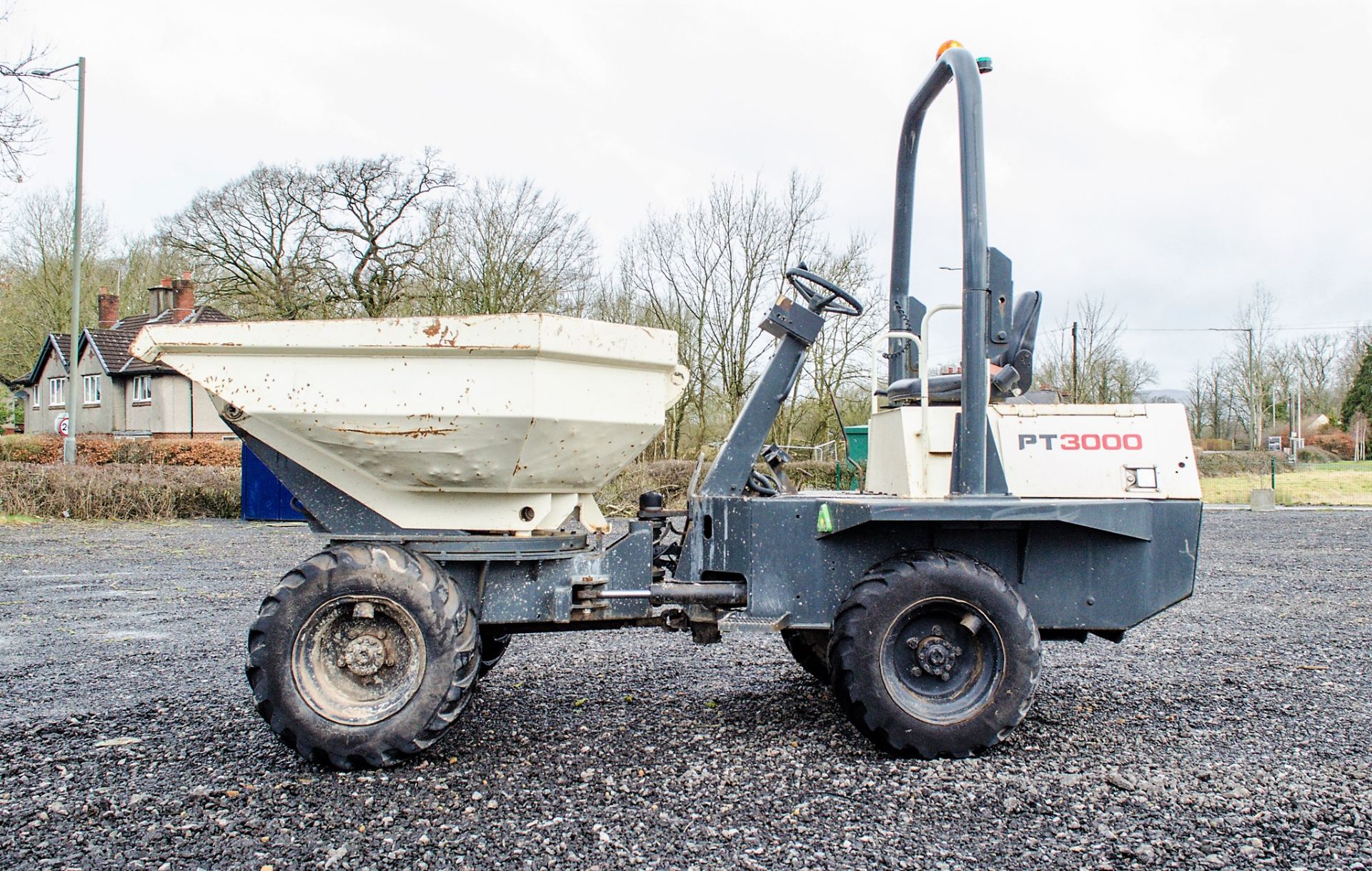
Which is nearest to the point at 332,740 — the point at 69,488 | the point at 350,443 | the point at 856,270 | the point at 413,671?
the point at 413,671

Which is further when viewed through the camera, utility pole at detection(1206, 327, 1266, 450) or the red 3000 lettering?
utility pole at detection(1206, 327, 1266, 450)

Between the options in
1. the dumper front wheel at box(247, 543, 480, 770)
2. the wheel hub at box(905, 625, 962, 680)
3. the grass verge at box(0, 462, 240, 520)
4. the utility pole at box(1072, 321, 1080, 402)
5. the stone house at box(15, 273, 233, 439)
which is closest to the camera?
the dumper front wheel at box(247, 543, 480, 770)

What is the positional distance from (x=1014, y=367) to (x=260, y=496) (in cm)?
1514

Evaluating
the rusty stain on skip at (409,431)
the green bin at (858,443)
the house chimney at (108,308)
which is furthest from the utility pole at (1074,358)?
the house chimney at (108,308)

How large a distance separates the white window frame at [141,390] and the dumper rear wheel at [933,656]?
3678 cm

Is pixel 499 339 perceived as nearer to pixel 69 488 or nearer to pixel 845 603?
pixel 845 603

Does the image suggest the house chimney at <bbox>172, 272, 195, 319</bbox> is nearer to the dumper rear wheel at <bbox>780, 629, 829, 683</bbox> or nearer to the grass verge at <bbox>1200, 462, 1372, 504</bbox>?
the grass verge at <bbox>1200, 462, 1372, 504</bbox>

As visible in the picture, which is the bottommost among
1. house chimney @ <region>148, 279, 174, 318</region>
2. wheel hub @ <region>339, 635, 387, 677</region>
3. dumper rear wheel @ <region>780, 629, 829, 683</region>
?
dumper rear wheel @ <region>780, 629, 829, 683</region>

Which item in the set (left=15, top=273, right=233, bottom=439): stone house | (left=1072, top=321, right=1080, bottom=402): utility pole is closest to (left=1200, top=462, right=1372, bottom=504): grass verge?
(left=1072, top=321, right=1080, bottom=402): utility pole

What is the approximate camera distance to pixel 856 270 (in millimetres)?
22859

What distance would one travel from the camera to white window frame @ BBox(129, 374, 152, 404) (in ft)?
115

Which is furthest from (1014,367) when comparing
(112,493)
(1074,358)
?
(1074,358)

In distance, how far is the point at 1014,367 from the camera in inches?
167

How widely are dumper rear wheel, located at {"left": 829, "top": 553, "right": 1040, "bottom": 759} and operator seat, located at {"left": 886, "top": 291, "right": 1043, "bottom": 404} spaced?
0.80 meters
